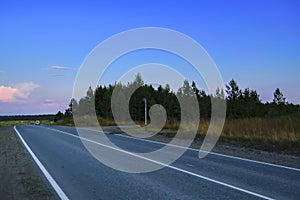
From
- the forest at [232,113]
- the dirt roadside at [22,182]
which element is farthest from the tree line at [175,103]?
the dirt roadside at [22,182]

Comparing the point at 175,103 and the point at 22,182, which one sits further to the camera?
the point at 175,103

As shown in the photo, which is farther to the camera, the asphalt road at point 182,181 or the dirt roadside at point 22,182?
the dirt roadside at point 22,182

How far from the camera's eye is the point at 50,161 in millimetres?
13070

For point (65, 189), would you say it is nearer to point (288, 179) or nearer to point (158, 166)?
point (158, 166)

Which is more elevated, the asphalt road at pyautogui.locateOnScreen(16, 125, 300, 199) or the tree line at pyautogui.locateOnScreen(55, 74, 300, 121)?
the tree line at pyautogui.locateOnScreen(55, 74, 300, 121)

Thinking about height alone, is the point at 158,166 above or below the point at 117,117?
below

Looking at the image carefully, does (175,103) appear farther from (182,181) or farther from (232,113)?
(182,181)

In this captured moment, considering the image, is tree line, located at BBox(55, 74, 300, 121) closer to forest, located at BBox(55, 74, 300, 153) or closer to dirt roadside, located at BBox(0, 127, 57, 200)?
forest, located at BBox(55, 74, 300, 153)

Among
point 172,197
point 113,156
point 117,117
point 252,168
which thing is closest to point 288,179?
point 252,168

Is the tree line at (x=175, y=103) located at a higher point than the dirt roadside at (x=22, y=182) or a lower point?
higher

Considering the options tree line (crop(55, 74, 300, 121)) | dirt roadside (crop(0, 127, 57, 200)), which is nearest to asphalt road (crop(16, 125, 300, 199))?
dirt roadside (crop(0, 127, 57, 200))

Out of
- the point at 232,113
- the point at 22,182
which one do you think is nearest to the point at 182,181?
the point at 22,182

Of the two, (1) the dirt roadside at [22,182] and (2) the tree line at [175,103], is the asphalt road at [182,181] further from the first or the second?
(2) the tree line at [175,103]

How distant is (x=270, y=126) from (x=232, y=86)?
177 ft
